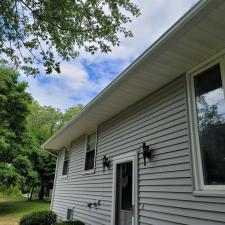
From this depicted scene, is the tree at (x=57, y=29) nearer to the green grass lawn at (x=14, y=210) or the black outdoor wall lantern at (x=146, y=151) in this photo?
the black outdoor wall lantern at (x=146, y=151)

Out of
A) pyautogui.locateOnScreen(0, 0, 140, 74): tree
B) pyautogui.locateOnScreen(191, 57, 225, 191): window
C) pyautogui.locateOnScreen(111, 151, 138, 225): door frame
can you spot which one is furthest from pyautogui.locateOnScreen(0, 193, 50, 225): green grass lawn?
pyautogui.locateOnScreen(191, 57, 225, 191): window

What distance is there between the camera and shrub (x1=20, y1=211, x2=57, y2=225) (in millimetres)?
8312

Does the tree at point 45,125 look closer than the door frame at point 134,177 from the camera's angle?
No

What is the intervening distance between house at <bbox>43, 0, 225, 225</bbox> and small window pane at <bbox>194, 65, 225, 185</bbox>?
0.04ft

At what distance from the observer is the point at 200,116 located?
362cm

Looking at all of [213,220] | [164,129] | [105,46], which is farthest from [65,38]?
[213,220]

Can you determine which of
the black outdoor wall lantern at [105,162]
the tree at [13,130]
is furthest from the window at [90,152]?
the tree at [13,130]

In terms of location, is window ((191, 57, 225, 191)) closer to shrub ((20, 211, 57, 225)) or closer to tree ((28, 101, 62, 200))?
shrub ((20, 211, 57, 225))

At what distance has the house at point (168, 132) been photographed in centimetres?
316

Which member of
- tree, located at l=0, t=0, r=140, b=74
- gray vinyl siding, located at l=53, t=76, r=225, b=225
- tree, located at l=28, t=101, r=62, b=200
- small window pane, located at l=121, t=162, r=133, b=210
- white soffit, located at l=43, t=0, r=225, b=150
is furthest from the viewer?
tree, located at l=28, t=101, r=62, b=200

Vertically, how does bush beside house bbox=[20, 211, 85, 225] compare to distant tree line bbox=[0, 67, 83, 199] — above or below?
below

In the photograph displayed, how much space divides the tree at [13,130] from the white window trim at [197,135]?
1128 cm

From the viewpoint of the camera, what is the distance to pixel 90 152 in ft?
26.0

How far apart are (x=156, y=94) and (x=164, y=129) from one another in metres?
0.81
